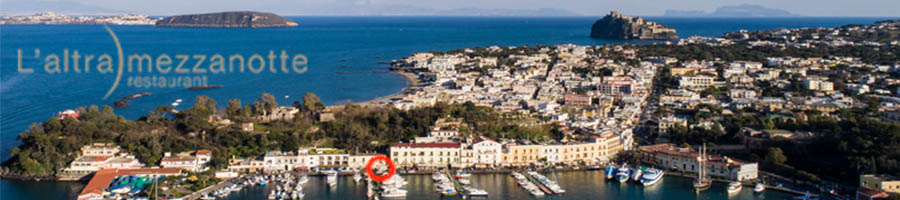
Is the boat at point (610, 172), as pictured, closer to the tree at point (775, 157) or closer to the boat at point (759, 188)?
the boat at point (759, 188)

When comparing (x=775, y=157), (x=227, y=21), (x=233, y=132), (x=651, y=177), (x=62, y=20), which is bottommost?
(x=651, y=177)

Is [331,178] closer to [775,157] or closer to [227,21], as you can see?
[775,157]

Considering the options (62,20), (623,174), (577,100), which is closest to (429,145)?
(623,174)

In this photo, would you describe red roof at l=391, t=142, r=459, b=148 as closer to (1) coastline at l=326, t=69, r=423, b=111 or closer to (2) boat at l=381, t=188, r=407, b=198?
(2) boat at l=381, t=188, r=407, b=198

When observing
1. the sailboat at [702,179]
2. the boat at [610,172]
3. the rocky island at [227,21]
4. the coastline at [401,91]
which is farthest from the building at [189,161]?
the rocky island at [227,21]

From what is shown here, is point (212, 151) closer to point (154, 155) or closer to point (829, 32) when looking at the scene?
point (154, 155)

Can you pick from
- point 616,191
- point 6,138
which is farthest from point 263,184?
point 6,138
